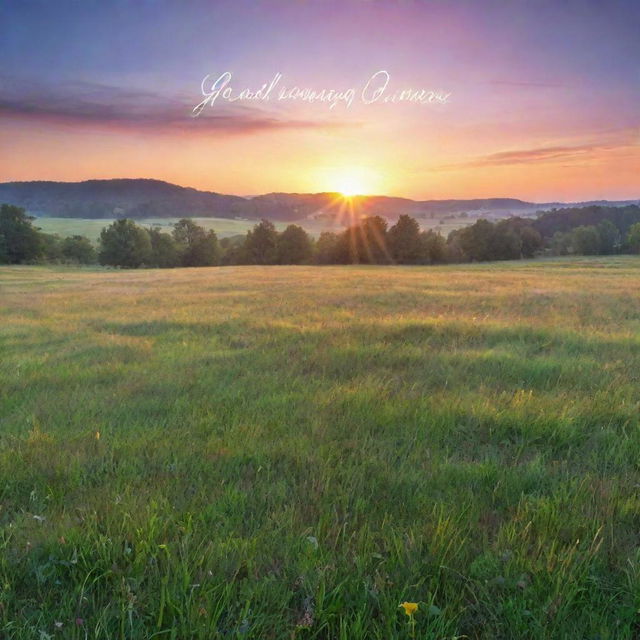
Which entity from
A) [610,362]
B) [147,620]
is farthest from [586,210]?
[147,620]

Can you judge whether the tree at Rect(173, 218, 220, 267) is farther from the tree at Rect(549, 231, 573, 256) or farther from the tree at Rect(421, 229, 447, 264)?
the tree at Rect(549, 231, 573, 256)

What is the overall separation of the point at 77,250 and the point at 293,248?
36.9 meters

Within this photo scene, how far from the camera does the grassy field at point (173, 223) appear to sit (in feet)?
424

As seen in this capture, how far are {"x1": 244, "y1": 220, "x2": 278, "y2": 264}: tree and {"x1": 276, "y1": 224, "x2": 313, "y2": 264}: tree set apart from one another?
64.4 inches

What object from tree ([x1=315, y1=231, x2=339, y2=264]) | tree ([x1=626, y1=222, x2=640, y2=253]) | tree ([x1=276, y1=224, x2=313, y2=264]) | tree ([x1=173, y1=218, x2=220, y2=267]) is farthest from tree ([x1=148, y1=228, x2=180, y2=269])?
tree ([x1=626, y1=222, x2=640, y2=253])

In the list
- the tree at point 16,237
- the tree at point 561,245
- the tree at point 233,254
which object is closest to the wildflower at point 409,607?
the tree at point 16,237

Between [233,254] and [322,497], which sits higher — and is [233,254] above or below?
above

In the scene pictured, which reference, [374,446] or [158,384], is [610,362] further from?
[158,384]

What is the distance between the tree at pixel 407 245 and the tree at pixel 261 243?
20862 mm

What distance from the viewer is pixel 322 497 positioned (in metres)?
3.09

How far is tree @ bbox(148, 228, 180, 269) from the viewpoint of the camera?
78938 mm

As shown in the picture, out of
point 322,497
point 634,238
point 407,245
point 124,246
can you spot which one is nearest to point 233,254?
point 124,246

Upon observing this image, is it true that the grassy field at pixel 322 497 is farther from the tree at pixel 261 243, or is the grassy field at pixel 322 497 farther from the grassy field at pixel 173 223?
the grassy field at pixel 173 223

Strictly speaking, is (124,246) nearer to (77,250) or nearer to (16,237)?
(77,250)
